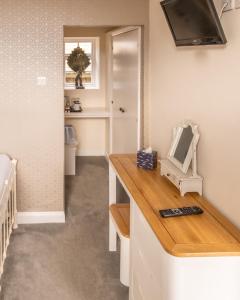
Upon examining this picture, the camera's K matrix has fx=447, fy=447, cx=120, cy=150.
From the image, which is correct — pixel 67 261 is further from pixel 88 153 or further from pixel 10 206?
pixel 88 153

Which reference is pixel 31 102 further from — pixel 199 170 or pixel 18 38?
pixel 199 170

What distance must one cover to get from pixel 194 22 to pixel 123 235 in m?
1.44

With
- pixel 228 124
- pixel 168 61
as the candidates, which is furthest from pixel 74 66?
pixel 228 124

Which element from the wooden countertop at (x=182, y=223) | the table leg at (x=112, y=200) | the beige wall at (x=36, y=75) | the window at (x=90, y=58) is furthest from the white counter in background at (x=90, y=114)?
the wooden countertop at (x=182, y=223)

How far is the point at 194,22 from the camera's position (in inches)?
89.4

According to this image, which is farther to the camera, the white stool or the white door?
the white door

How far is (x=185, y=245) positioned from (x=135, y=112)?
2680 mm

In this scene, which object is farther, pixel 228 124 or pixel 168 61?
pixel 168 61

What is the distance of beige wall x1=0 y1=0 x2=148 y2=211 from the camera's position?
4.07 meters

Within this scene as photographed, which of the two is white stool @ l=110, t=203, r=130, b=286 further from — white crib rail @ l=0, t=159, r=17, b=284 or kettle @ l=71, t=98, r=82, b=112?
kettle @ l=71, t=98, r=82, b=112

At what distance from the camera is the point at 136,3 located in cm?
410

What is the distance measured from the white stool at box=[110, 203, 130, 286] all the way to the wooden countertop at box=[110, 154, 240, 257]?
0.39 m

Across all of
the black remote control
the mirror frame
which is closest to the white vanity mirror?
the mirror frame

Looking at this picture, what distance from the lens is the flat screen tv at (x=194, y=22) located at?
6.77 feet
